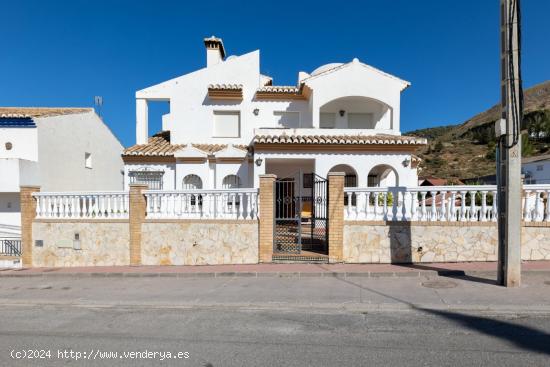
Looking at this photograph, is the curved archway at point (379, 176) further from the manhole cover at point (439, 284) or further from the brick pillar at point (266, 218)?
the manhole cover at point (439, 284)

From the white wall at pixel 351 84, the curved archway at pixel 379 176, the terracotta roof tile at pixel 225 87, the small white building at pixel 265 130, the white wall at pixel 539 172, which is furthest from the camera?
the white wall at pixel 539 172

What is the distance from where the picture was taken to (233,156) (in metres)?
13.0

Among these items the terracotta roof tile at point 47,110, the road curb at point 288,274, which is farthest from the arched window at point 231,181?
the terracotta roof tile at point 47,110

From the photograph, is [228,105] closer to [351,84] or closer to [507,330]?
[351,84]

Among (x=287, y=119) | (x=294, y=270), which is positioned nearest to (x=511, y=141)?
(x=294, y=270)

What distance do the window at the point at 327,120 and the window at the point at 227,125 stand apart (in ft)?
13.0

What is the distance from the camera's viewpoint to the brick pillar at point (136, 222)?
840 centimetres

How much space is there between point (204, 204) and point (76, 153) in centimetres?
1140

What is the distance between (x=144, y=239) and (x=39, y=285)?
8.02ft

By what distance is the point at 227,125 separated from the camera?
15000mm

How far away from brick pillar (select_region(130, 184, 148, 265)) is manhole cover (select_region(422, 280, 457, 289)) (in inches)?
275

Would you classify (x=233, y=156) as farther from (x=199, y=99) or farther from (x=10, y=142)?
(x=10, y=142)

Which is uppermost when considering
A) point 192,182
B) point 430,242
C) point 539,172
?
point 539,172

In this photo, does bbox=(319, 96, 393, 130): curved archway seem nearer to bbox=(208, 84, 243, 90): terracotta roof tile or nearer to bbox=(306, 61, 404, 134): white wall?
bbox=(306, 61, 404, 134): white wall
